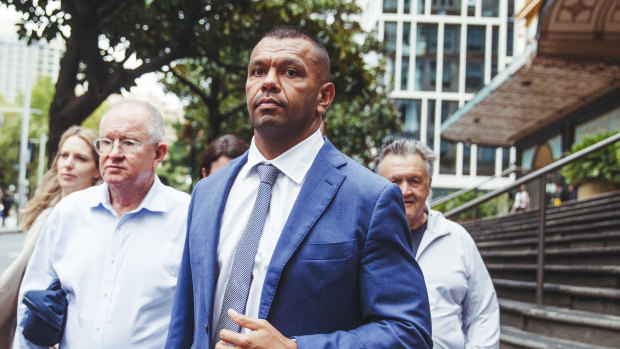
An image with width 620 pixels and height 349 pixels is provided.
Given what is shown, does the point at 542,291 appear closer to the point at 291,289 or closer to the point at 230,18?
the point at 291,289

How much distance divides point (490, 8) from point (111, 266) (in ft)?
165

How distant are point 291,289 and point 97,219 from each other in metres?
1.39

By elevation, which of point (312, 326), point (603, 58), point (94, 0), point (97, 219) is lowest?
point (312, 326)

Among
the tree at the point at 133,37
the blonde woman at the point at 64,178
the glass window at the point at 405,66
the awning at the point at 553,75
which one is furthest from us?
the glass window at the point at 405,66

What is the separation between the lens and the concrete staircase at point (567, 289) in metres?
5.27

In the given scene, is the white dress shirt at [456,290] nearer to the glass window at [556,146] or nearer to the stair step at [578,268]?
the stair step at [578,268]

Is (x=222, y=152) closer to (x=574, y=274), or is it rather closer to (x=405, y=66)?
(x=574, y=274)

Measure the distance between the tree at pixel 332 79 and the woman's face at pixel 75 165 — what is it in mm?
5599

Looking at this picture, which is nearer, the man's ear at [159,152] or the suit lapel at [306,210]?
the suit lapel at [306,210]

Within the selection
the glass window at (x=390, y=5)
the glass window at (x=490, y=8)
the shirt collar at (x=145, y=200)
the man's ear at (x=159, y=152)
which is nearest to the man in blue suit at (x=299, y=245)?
the shirt collar at (x=145, y=200)

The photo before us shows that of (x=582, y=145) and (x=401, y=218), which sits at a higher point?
(x=582, y=145)

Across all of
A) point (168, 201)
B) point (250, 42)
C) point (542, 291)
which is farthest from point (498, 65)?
Result: point (168, 201)

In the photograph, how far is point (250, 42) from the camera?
1057 cm

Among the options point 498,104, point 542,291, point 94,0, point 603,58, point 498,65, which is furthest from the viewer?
point 498,65
